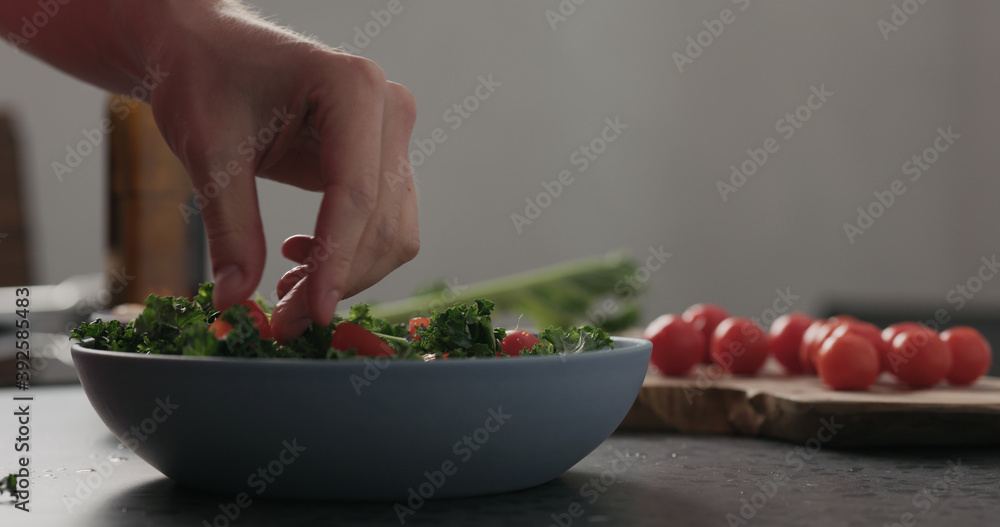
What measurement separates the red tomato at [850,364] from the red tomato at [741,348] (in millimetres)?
234

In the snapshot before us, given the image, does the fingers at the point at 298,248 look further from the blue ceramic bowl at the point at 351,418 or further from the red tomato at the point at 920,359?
the red tomato at the point at 920,359

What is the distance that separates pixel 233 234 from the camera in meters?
0.77

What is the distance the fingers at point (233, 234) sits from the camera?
2.51 feet

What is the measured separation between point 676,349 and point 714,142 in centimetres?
406

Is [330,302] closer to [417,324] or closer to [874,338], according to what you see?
[417,324]

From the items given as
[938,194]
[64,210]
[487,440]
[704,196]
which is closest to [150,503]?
[487,440]

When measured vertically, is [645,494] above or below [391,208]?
below

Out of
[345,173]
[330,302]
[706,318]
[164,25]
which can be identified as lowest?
[706,318]

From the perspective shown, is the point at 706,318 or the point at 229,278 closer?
the point at 229,278

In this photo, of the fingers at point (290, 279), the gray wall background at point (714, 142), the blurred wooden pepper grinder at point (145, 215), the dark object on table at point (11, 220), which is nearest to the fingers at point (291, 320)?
the fingers at point (290, 279)

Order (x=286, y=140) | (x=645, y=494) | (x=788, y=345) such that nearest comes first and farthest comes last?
(x=645, y=494) → (x=286, y=140) → (x=788, y=345)

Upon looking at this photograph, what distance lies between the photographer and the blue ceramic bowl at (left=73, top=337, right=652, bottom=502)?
25.1 inches

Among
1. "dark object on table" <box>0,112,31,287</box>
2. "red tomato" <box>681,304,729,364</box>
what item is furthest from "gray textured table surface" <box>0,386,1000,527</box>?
"dark object on table" <box>0,112,31,287</box>

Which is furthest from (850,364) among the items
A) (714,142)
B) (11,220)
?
(714,142)
